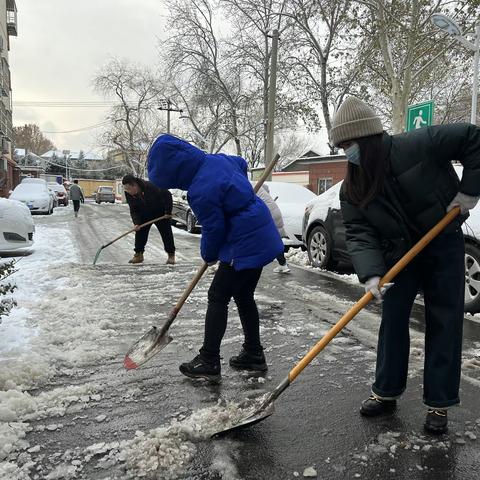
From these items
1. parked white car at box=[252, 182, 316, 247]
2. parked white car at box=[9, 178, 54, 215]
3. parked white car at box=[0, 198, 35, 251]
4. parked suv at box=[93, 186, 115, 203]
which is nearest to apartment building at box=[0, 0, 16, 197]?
parked white car at box=[9, 178, 54, 215]

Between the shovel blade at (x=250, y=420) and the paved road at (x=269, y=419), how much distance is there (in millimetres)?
47

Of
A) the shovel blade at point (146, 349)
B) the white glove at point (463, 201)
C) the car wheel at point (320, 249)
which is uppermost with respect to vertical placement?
the white glove at point (463, 201)

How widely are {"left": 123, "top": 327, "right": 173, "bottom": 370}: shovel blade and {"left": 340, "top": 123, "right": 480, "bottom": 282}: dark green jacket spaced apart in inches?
65.2

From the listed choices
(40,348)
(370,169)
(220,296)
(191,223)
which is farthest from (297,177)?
(370,169)

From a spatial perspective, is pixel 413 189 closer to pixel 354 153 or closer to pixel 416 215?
pixel 416 215

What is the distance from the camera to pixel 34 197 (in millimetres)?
21359

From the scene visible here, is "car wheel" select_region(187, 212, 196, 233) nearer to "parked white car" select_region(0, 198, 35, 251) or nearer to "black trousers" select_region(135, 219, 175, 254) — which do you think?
"black trousers" select_region(135, 219, 175, 254)

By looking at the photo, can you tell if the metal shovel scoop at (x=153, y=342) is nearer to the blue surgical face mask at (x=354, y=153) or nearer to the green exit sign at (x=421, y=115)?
the blue surgical face mask at (x=354, y=153)

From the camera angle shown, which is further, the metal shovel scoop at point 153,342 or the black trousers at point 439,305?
the metal shovel scoop at point 153,342

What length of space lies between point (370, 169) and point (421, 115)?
7.27 m

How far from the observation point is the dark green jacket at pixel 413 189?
97.5 inches

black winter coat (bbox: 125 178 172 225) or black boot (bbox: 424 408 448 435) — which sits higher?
black winter coat (bbox: 125 178 172 225)

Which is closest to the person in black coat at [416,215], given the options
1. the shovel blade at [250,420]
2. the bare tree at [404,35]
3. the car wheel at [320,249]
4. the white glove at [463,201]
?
the white glove at [463,201]

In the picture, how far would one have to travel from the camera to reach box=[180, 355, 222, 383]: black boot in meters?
3.36
